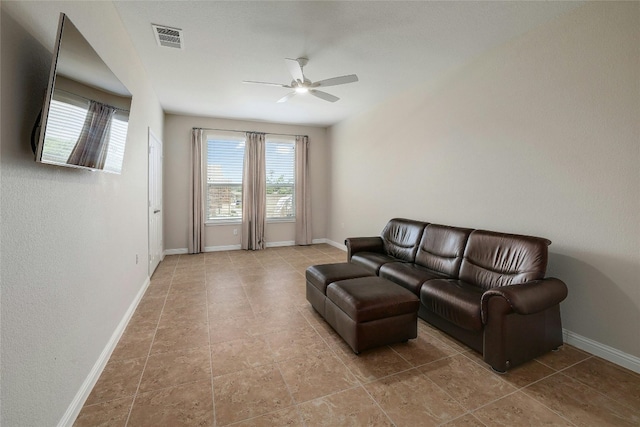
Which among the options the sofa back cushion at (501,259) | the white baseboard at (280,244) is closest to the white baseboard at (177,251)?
the white baseboard at (280,244)

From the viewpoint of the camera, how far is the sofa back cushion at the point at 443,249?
301cm

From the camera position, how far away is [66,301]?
1.59m

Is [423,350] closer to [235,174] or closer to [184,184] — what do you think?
[235,174]

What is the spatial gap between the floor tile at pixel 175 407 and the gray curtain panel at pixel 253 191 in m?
4.44

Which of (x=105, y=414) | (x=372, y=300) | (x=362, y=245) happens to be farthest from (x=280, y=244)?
(x=105, y=414)

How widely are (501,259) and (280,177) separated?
4938 millimetres

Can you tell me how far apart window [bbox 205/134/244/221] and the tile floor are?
3.46m

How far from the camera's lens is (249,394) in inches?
72.8

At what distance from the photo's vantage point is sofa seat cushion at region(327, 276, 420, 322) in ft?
7.34

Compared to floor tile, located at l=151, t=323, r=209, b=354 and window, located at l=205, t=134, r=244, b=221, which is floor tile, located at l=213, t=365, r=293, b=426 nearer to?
floor tile, located at l=151, t=323, r=209, b=354

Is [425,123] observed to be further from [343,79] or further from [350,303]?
[350,303]

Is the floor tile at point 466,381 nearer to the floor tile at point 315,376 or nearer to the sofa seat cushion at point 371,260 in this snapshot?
the floor tile at point 315,376

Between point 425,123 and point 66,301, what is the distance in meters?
4.12

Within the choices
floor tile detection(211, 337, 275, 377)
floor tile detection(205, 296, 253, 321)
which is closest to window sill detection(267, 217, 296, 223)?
floor tile detection(205, 296, 253, 321)
